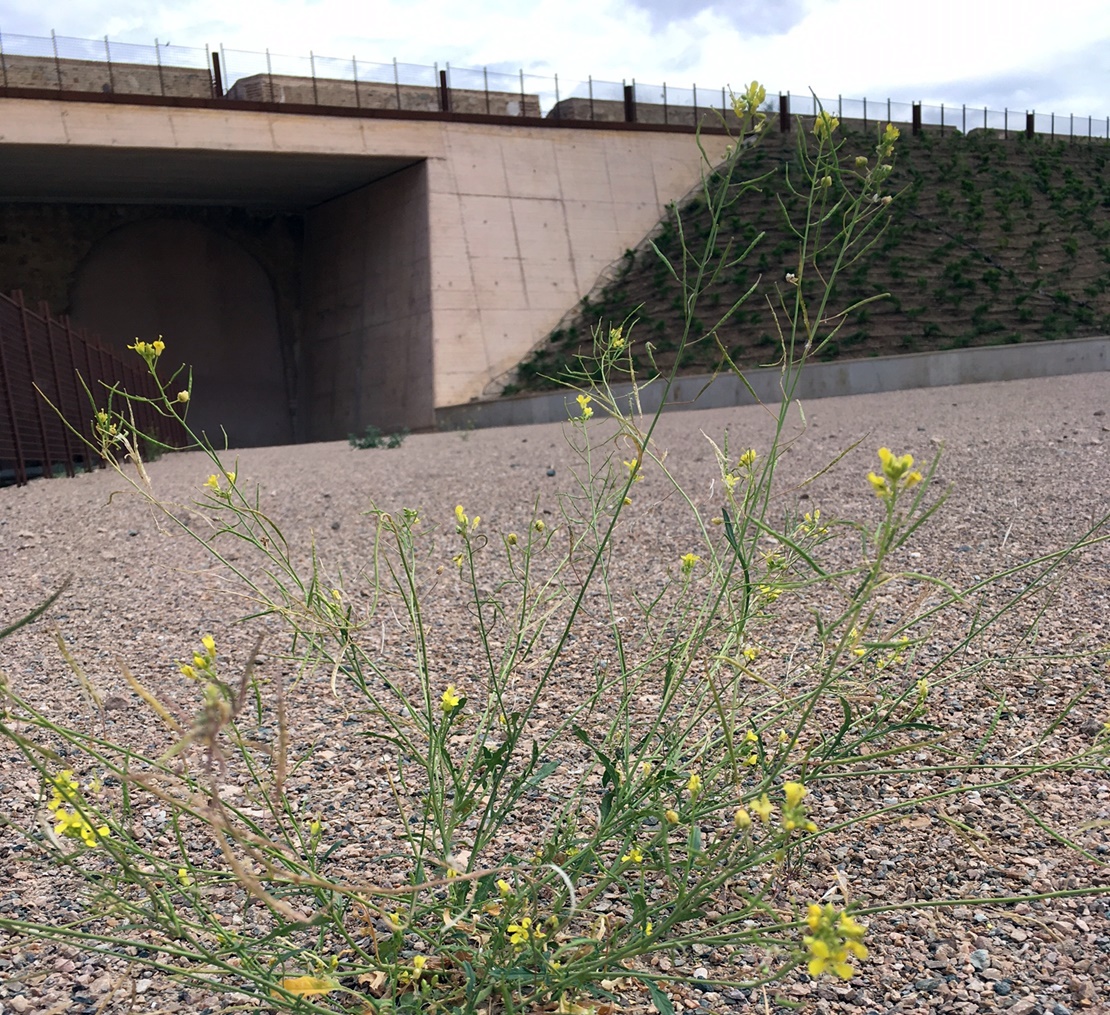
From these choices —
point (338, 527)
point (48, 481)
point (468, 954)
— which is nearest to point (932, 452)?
point (338, 527)

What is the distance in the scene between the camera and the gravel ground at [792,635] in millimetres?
1711

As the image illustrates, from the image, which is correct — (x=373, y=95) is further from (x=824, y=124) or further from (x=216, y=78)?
(x=824, y=124)

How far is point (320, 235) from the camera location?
2397 cm

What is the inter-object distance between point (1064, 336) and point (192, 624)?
1567 centimetres

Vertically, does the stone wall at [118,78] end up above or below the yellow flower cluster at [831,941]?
above

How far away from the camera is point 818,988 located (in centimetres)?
170

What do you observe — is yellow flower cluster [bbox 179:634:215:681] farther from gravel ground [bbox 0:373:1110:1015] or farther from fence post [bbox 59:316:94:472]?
fence post [bbox 59:316:94:472]

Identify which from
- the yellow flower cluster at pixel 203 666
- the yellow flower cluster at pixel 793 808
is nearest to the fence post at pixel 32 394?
the yellow flower cluster at pixel 203 666

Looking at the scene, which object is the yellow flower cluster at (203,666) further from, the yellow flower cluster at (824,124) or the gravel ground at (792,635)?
the yellow flower cluster at (824,124)

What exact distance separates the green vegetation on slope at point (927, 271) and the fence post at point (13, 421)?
29.2 feet

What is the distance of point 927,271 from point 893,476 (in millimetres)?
19582

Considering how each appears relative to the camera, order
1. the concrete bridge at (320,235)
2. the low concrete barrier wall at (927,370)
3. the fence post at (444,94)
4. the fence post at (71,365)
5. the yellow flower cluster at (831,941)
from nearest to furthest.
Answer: the yellow flower cluster at (831,941) < the fence post at (71,365) < the low concrete barrier wall at (927,370) < the concrete bridge at (320,235) < the fence post at (444,94)

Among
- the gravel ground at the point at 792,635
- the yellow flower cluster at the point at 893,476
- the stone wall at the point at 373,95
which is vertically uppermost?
the stone wall at the point at 373,95

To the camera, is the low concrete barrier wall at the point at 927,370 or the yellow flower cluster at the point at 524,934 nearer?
the yellow flower cluster at the point at 524,934
